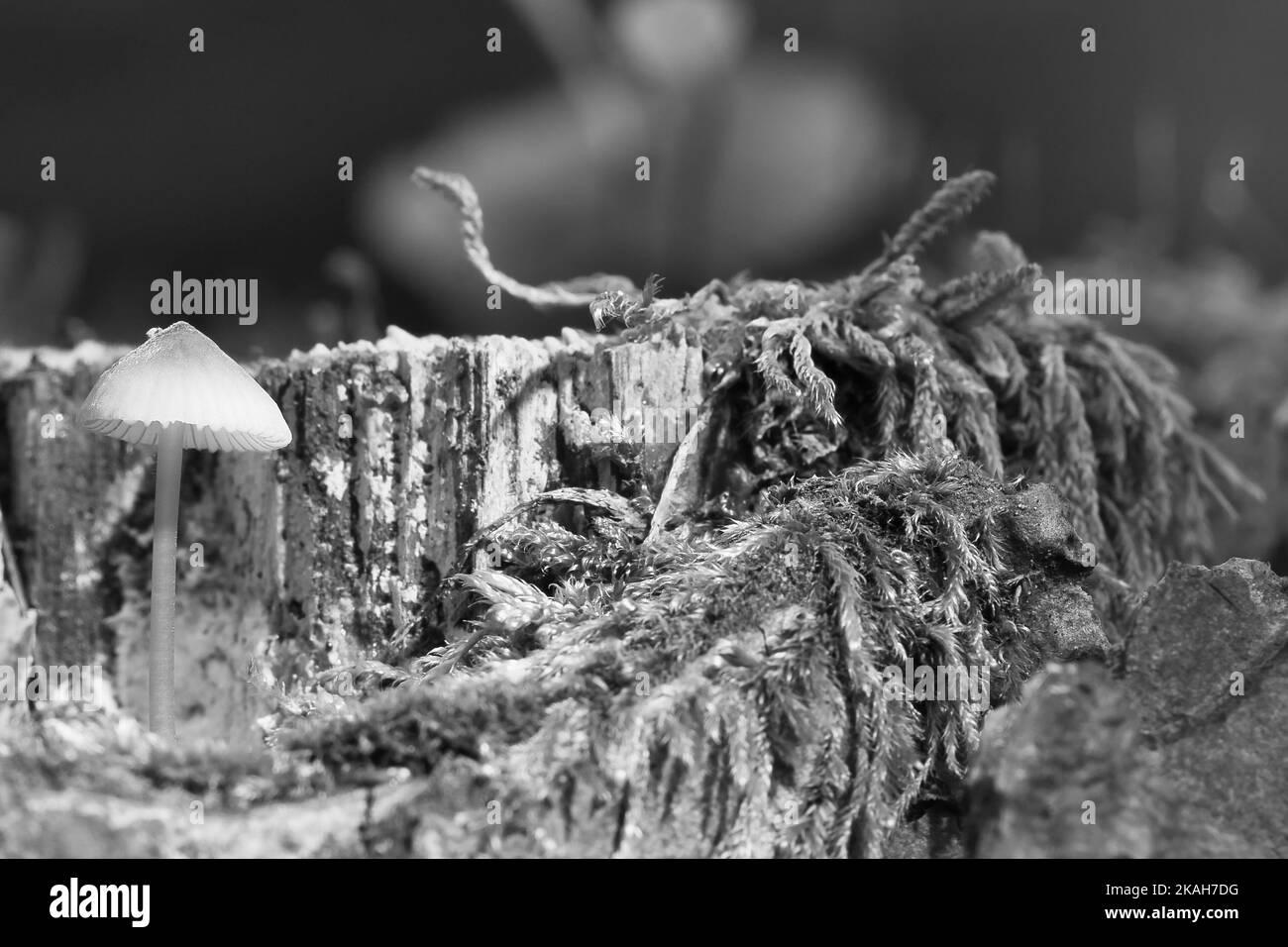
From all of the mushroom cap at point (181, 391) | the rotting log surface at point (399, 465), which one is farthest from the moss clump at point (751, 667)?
the mushroom cap at point (181, 391)

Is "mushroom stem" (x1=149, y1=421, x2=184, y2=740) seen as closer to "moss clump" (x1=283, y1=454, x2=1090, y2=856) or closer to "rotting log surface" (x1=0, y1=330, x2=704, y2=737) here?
"rotting log surface" (x1=0, y1=330, x2=704, y2=737)

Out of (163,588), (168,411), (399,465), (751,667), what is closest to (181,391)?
(168,411)

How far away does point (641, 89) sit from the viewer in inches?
164

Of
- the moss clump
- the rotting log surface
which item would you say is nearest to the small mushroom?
the rotting log surface

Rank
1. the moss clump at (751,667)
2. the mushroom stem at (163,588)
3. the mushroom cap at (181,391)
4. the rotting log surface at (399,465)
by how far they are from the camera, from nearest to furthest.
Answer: the moss clump at (751,667) → the mushroom cap at (181,391) → the mushroom stem at (163,588) → the rotting log surface at (399,465)

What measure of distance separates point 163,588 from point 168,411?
1.09 feet

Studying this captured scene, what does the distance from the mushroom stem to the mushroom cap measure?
5 cm

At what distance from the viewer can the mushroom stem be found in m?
1.52

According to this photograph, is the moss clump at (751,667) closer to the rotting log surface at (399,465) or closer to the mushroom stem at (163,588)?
the rotting log surface at (399,465)

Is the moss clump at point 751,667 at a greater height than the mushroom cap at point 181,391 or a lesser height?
lesser

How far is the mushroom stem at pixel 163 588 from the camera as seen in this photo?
5.00 ft

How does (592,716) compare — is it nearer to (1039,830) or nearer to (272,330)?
(1039,830)

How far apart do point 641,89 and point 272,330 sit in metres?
2.00

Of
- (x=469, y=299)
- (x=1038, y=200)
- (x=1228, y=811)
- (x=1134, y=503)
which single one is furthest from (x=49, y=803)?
(x=1038, y=200)
